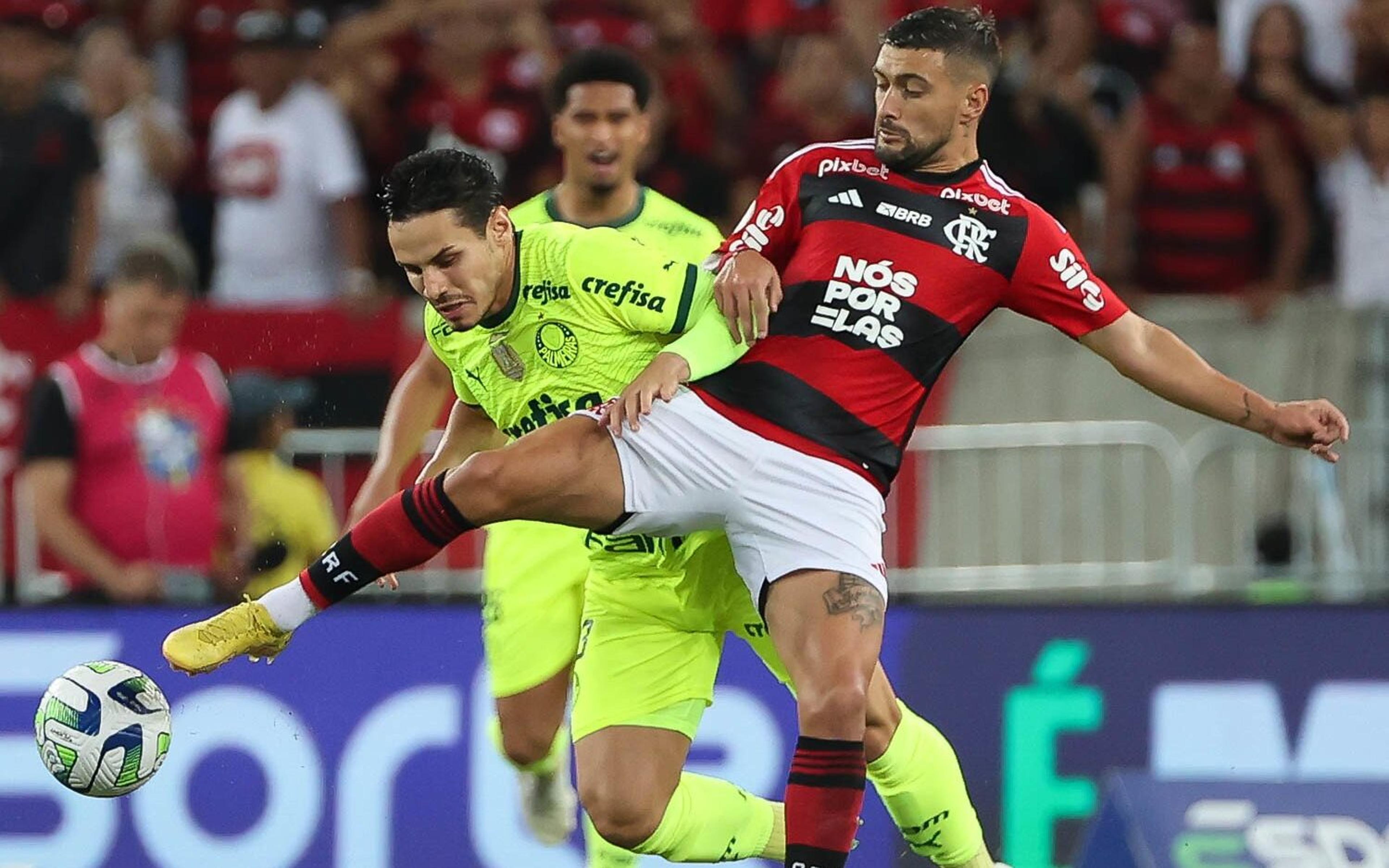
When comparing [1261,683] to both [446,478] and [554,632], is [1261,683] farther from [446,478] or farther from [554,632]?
[446,478]

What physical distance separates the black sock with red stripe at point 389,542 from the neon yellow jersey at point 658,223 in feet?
5.08

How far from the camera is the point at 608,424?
6.12 m

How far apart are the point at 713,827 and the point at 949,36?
228cm

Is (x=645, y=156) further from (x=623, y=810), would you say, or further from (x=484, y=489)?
(x=484, y=489)

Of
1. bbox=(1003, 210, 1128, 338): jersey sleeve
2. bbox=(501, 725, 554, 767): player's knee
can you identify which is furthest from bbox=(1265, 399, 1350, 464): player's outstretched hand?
bbox=(501, 725, 554, 767): player's knee

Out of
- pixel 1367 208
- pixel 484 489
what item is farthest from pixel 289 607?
pixel 1367 208

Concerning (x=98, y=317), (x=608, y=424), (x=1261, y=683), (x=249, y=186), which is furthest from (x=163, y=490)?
(x=1261, y=683)

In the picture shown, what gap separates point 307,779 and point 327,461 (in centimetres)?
210

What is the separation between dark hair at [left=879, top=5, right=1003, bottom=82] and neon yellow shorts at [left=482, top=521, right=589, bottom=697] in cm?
194

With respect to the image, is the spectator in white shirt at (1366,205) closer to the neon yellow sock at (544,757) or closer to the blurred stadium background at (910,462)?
the blurred stadium background at (910,462)

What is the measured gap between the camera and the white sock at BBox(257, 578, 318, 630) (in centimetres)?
613

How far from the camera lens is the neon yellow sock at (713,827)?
259 inches

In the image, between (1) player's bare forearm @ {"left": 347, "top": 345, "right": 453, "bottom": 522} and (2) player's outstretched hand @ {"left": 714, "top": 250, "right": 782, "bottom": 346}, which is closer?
(2) player's outstretched hand @ {"left": 714, "top": 250, "right": 782, "bottom": 346}

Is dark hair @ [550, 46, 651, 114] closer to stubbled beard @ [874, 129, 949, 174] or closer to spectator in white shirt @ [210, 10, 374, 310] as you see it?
stubbled beard @ [874, 129, 949, 174]
